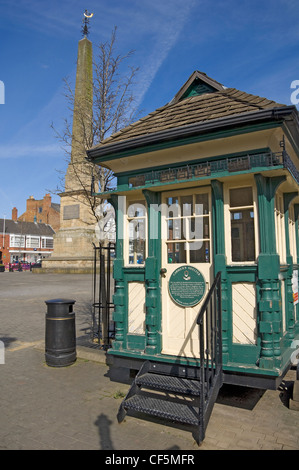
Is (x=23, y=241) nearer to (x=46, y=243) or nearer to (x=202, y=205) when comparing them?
(x=46, y=243)

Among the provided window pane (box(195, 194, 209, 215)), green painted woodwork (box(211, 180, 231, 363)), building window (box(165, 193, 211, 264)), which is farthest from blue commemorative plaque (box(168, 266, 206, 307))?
window pane (box(195, 194, 209, 215))

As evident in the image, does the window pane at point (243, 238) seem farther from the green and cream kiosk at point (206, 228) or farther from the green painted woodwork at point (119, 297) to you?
the green painted woodwork at point (119, 297)

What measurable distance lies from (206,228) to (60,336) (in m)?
3.42

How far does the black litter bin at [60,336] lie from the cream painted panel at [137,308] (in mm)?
1656

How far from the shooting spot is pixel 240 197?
4852 mm

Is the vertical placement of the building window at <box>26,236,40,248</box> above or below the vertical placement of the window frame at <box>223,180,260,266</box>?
above

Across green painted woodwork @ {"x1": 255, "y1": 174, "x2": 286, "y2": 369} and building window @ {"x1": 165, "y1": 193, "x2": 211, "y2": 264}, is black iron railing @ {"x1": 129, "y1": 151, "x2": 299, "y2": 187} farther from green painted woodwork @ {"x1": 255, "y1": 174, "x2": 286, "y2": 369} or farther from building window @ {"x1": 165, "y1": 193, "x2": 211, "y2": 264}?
building window @ {"x1": 165, "y1": 193, "x2": 211, "y2": 264}

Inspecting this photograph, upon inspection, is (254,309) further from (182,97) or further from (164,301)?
(182,97)

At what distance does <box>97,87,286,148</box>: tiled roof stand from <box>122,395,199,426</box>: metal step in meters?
3.67

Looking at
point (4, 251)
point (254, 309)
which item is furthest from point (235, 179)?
point (4, 251)

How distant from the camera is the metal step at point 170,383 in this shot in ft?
13.8

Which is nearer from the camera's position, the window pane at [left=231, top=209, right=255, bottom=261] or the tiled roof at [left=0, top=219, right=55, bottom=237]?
the window pane at [left=231, top=209, right=255, bottom=261]

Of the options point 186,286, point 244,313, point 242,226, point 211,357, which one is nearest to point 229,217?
point 242,226

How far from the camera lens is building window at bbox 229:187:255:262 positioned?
476 centimetres
